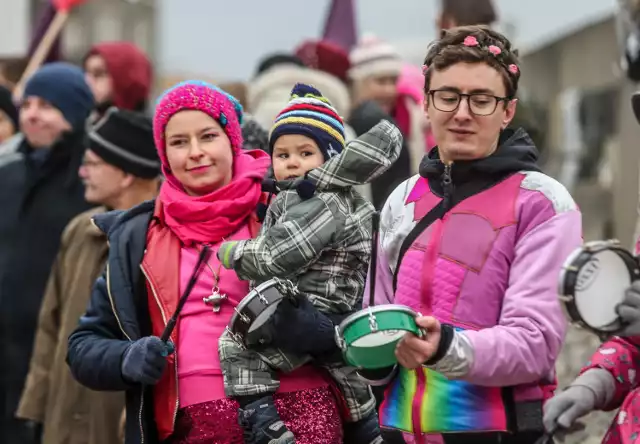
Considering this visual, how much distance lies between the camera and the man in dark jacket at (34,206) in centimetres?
711

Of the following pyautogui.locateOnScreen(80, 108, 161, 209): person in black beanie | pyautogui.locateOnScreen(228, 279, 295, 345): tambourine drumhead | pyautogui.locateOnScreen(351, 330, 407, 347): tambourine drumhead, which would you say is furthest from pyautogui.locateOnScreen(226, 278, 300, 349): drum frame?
pyautogui.locateOnScreen(80, 108, 161, 209): person in black beanie

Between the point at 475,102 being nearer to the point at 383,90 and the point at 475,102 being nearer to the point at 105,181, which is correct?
the point at 105,181

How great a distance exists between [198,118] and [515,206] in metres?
1.46

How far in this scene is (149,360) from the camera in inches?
173

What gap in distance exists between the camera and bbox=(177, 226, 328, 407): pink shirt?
14.7ft

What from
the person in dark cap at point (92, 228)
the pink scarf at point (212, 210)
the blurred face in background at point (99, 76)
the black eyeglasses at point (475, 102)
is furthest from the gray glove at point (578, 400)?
the blurred face in background at point (99, 76)

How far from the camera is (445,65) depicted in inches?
152

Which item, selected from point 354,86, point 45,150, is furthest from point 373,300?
point 354,86

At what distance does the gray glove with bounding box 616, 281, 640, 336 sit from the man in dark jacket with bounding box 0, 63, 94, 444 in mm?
4200

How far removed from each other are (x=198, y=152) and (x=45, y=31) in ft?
23.4

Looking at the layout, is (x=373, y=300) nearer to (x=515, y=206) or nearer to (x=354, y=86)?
(x=515, y=206)

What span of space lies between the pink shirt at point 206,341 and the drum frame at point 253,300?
27cm

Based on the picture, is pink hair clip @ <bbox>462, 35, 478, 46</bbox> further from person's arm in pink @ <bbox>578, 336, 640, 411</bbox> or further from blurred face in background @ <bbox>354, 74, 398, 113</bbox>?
blurred face in background @ <bbox>354, 74, 398, 113</bbox>

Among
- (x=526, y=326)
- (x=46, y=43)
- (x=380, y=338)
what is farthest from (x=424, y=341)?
(x=46, y=43)
